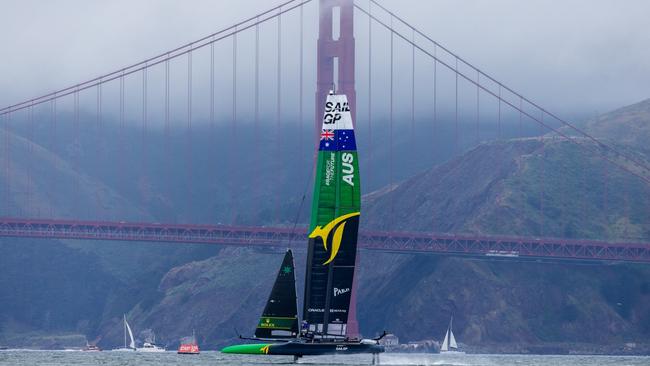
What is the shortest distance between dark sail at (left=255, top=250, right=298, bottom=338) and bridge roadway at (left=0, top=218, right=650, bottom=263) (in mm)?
39850

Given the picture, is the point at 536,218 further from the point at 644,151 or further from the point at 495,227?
the point at 644,151

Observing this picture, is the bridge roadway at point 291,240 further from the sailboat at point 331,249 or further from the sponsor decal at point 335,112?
the sponsor decal at point 335,112

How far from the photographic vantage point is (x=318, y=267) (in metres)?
57.7

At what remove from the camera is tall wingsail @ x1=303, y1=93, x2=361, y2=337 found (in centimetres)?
5700

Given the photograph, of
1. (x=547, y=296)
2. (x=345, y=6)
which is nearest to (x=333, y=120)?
(x=345, y=6)

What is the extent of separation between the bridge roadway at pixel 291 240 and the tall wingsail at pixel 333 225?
136 feet

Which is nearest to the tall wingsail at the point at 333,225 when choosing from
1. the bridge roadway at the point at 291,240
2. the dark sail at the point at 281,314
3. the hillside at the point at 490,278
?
the dark sail at the point at 281,314

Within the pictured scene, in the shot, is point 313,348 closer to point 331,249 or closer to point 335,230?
point 331,249

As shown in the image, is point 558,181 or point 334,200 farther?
point 558,181

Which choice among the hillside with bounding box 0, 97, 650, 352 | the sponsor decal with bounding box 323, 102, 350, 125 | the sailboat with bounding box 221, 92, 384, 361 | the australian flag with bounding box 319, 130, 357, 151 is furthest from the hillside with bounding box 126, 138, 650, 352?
the sponsor decal with bounding box 323, 102, 350, 125

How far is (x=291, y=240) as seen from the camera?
105500mm

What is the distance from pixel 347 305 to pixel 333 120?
581 cm

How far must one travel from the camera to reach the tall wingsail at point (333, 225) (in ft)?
187

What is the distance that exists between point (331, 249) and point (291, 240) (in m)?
48.1
